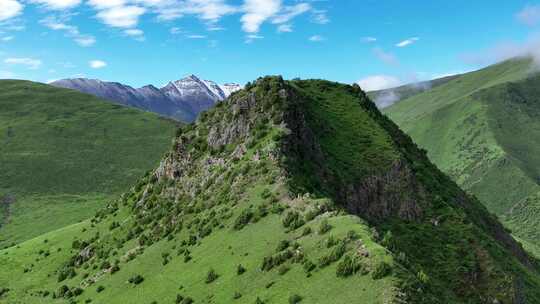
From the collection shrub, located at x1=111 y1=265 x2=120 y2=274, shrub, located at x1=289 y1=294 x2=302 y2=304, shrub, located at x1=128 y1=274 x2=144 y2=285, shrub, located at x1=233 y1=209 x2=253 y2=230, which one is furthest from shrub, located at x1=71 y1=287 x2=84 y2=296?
shrub, located at x1=289 y1=294 x2=302 y2=304

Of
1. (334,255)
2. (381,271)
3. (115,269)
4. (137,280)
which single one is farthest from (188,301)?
(115,269)

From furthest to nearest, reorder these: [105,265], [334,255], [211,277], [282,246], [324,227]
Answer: [105,265], [211,277], [282,246], [324,227], [334,255]

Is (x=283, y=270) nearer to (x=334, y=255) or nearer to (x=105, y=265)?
(x=334, y=255)

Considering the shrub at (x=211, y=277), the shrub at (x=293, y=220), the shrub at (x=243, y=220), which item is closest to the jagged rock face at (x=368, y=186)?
the shrub at (x=243, y=220)

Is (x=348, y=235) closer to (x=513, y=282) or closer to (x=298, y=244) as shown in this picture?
(x=298, y=244)

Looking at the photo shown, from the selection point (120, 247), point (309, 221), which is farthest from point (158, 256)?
point (309, 221)
